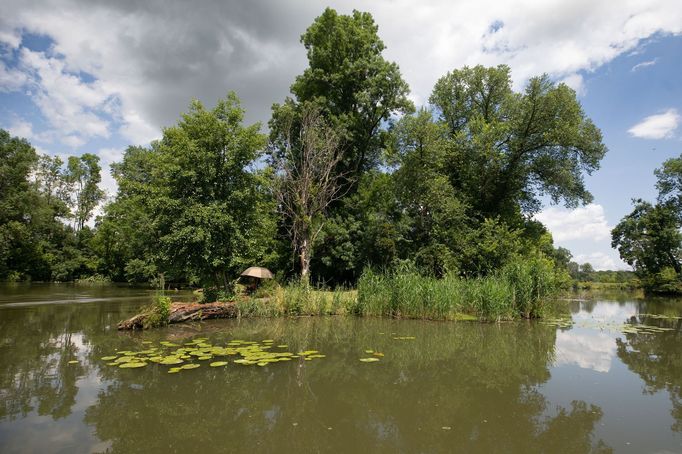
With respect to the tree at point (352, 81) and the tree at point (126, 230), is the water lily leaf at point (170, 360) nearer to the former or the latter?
the tree at point (352, 81)

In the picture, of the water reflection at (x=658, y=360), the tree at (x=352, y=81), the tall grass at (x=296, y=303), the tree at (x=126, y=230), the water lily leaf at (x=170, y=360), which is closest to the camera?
the water reflection at (x=658, y=360)

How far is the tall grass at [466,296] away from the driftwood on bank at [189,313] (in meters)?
4.67

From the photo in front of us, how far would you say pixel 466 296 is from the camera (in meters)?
13.7

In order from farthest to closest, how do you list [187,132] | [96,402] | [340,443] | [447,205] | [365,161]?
1. [365,161]
2. [447,205]
3. [187,132]
4. [96,402]
5. [340,443]

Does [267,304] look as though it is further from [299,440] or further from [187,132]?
[299,440]

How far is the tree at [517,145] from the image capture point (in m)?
22.0

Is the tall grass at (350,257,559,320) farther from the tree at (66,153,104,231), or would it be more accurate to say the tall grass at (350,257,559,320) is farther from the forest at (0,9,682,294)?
the tree at (66,153,104,231)

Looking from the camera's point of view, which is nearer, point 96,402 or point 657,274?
point 96,402

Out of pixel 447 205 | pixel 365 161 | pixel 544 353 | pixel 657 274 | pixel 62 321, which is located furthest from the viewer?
pixel 657 274

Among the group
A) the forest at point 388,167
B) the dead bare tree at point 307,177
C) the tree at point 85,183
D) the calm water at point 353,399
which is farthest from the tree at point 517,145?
the tree at point 85,183

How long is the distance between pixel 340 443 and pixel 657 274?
4591 cm

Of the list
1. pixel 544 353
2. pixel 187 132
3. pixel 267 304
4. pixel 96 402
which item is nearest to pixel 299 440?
pixel 96 402

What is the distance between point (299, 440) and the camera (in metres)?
3.93

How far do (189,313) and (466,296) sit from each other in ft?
30.4
